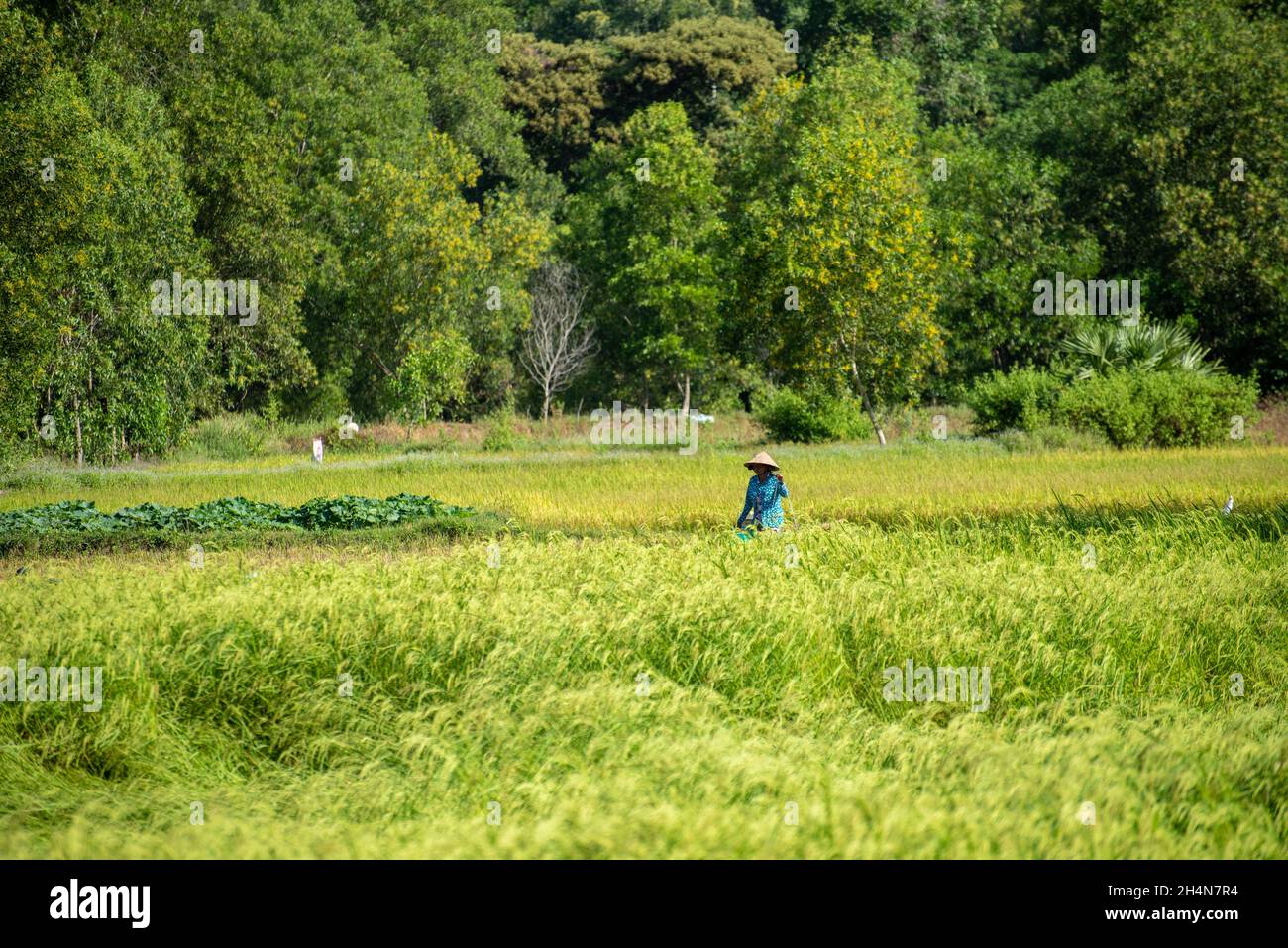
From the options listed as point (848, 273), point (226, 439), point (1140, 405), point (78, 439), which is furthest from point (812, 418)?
point (78, 439)

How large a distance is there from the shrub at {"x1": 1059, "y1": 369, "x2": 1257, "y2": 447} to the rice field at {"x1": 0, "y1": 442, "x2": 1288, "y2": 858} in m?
15.7

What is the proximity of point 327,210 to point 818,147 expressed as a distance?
1418 centimetres

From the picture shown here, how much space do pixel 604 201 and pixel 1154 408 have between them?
22106 millimetres

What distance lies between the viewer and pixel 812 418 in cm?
3247

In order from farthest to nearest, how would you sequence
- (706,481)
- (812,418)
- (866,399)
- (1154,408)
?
(812,418) → (866,399) → (1154,408) → (706,481)

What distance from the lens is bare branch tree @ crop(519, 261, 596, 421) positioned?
140ft

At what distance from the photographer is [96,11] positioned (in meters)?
31.5

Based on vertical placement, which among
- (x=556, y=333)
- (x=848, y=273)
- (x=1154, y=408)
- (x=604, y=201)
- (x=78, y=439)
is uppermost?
(x=604, y=201)

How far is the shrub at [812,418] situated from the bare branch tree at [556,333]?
34.3 feet

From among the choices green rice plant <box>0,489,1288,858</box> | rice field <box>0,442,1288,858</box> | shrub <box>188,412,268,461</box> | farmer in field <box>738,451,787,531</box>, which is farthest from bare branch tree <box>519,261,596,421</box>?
green rice plant <box>0,489,1288,858</box>

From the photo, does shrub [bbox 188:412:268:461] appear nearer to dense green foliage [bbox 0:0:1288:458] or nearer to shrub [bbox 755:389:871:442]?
dense green foliage [bbox 0:0:1288:458]

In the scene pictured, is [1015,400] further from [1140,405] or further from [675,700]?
[675,700]

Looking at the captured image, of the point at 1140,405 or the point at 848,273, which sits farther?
the point at 848,273
